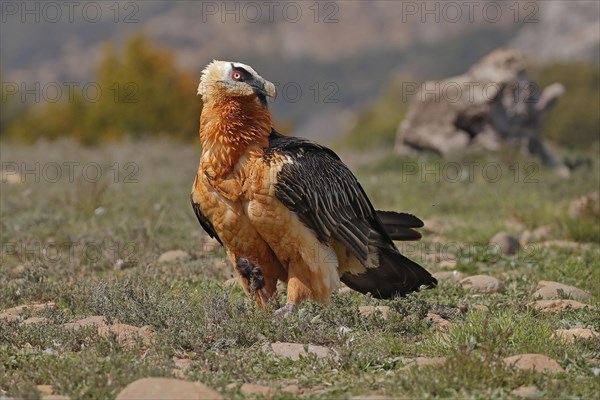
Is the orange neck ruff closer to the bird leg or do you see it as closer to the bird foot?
the bird leg

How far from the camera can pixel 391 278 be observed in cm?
752

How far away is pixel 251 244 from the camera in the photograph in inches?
267

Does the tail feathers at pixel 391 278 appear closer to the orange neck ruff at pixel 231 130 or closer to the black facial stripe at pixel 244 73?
the orange neck ruff at pixel 231 130

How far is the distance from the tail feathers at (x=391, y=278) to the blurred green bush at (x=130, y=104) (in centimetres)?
2607

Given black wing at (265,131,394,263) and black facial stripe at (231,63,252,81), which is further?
black facial stripe at (231,63,252,81)

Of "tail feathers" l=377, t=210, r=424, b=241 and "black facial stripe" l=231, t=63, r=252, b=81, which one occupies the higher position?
"black facial stripe" l=231, t=63, r=252, b=81

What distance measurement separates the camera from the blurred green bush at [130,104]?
35.7 metres

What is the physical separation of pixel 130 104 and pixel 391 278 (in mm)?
29702

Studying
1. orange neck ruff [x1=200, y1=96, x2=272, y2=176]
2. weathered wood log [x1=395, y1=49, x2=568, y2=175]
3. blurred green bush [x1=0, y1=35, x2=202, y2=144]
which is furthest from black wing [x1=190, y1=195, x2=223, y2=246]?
blurred green bush [x1=0, y1=35, x2=202, y2=144]

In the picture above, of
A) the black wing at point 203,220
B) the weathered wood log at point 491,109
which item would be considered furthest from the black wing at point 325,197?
the weathered wood log at point 491,109

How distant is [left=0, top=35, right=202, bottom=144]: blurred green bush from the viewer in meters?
35.7

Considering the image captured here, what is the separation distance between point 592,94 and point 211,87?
3164 cm

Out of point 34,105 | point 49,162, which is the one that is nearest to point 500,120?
A: point 49,162

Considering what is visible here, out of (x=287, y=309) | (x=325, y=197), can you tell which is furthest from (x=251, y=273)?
(x=325, y=197)
